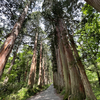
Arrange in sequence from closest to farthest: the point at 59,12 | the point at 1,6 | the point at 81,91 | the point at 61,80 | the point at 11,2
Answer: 1. the point at 81,91
2. the point at 1,6
3. the point at 11,2
4. the point at 59,12
5. the point at 61,80

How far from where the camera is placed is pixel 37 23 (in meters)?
16.2

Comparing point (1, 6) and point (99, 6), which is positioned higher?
point (1, 6)

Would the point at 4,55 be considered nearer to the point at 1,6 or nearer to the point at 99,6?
the point at 99,6

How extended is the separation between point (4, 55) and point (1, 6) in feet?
16.5

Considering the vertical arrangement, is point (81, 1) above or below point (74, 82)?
above

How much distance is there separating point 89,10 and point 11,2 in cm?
631

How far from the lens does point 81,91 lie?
4340mm

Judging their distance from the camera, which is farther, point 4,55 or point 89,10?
point 89,10

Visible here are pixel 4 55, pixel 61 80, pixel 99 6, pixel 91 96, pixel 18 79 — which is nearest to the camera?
pixel 99 6

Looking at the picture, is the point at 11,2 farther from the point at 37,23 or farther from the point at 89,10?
the point at 37,23

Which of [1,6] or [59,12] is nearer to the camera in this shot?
[1,6]

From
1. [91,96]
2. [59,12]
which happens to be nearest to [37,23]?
[59,12]

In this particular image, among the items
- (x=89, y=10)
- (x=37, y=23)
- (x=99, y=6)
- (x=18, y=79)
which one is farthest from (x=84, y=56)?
(x=18, y=79)

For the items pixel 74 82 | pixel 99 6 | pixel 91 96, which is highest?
pixel 99 6
